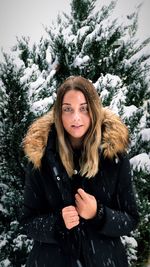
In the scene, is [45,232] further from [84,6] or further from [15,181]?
[84,6]

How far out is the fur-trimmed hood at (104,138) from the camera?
222 cm

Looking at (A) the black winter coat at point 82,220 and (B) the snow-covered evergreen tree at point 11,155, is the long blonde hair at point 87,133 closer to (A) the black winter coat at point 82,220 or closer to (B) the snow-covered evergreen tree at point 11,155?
(A) the black winter coat at point 82,220

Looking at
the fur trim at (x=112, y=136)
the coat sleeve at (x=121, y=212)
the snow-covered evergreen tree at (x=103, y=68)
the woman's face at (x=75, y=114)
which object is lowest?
the coat sleeve at (x=121, y=212)

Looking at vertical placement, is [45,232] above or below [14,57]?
below

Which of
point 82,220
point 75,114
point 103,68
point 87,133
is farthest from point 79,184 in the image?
point 103,68

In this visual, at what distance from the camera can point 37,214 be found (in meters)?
2.31

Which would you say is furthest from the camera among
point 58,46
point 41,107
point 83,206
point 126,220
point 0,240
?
point 58,46

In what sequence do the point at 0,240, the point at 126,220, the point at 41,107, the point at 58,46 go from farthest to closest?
the point at 58,46
the point at 0,240
the point at 41,107
the point at 126,220

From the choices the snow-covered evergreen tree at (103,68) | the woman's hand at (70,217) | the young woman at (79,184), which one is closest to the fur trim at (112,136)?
the young woman at (79,184)

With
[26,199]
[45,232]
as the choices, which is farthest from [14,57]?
[45,232]

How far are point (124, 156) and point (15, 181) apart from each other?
165 centimetres

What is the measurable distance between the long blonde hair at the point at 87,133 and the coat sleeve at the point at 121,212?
197 mm

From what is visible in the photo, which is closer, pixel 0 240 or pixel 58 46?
pixel 0 240

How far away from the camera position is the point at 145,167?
341 centimetres
